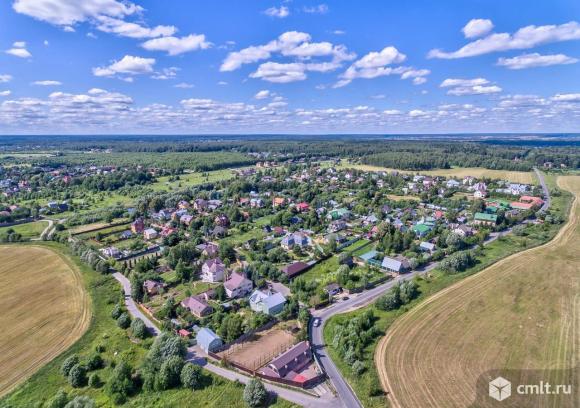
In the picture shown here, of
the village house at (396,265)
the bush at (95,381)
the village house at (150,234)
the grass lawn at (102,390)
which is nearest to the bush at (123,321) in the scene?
the grass lawn at (102,390)

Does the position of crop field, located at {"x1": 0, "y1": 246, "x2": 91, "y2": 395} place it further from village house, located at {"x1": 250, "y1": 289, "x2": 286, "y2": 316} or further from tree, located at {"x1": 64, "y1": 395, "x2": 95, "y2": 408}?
village house, located at {"x1": 250, "y1": 289, "x2": 286, "y2": 316}

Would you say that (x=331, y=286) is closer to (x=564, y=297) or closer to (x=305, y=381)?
(x=305, y=381)

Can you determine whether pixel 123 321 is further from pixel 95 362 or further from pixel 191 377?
pixel 191 377

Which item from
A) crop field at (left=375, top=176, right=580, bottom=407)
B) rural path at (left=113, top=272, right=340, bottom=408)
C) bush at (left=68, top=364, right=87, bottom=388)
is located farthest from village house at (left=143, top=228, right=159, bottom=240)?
crop field at (left=375, top=176, right=580, bottom=407)

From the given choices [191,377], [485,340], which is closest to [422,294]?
[485,340]

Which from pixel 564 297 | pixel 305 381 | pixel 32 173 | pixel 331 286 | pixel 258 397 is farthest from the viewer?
pixel 32 173

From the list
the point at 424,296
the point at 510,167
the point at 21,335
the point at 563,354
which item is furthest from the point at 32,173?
the point at 510,167

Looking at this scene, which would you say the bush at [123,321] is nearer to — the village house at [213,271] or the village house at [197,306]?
the village house at [197,306]
